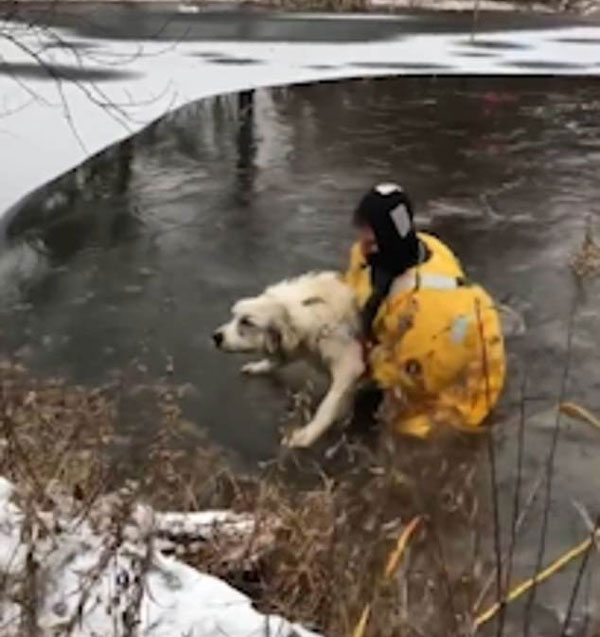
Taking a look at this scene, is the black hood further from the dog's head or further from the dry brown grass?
the dry brown grass

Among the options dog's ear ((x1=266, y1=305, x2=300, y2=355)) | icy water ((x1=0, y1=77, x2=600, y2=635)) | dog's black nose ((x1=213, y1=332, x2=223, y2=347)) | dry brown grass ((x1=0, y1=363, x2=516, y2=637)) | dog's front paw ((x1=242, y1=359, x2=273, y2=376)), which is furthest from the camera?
dog's front paw ((x1=242, y1=359, x2=273, y2=376))

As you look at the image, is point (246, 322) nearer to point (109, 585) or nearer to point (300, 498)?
point (300, 498)

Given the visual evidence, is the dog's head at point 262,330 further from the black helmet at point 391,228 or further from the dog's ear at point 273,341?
the black helmet at point 391,228

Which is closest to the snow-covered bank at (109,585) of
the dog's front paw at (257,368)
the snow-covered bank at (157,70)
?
the dog's front paw at (257,368)

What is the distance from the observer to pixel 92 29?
16.4 meters

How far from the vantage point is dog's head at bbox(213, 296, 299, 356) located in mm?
6359

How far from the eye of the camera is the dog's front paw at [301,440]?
20.1ft

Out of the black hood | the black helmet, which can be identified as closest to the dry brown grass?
the black hood

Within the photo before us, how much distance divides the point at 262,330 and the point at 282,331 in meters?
0.10

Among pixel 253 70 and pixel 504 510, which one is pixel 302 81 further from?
pixel 504 510

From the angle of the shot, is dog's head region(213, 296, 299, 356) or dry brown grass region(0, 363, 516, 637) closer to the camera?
dry brown grass region(0, 363, 516, 637)

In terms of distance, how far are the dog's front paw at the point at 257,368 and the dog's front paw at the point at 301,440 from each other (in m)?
0.72

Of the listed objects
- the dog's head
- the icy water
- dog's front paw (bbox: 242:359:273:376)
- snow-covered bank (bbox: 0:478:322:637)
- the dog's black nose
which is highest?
Answer: snow-covered bank (bbox: 0:478:322:637)

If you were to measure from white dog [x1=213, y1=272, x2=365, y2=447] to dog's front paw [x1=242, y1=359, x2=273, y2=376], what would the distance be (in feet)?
1.23
